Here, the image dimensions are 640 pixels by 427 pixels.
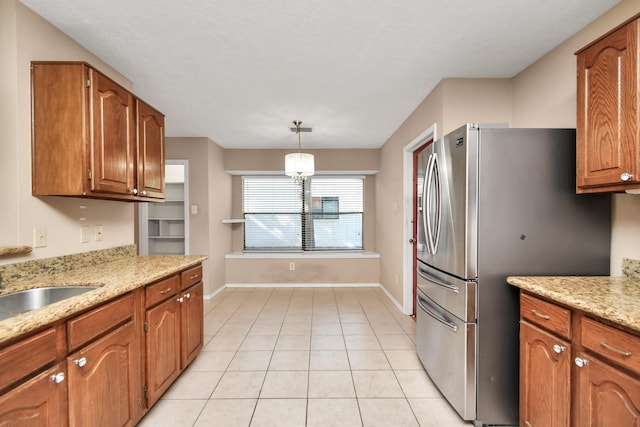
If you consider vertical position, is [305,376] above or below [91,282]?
below

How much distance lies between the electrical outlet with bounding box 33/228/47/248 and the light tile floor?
1281 millimetres

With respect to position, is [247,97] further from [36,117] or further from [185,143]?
[185,143]

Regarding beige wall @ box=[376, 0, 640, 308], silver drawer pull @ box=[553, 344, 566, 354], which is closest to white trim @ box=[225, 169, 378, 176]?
beige wall @ box=[376, 0, 640, 308]

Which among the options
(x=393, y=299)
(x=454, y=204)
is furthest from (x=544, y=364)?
(x=393, y=299)

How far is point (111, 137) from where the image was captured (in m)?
1.86

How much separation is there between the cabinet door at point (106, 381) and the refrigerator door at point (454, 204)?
6.55 ft

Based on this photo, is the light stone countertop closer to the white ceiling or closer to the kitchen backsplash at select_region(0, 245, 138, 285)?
the kitchen backsplash at select_region(0, 245, 138, 285)

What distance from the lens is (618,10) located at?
164cm

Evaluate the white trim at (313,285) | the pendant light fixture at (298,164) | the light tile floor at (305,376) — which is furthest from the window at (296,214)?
the pendant light fixture at (298,164)

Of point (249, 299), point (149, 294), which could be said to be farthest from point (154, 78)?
point (249, 299)

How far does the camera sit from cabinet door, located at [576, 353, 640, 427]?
1.02 meters

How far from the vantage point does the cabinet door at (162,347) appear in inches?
69.1

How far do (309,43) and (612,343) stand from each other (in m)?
2.28

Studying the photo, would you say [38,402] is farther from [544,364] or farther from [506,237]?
[506,237]
